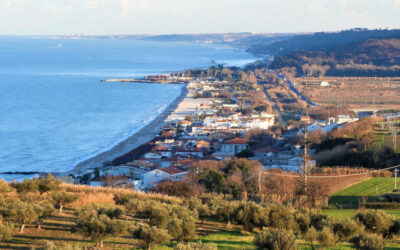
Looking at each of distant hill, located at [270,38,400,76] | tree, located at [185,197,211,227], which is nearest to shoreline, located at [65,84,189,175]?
tree, located at [185,197,211,227]

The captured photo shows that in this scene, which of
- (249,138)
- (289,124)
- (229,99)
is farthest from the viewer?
(229,99)

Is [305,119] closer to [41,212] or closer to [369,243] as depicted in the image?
[41,212]

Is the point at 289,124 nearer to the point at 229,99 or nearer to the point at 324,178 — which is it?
the point at 229,99

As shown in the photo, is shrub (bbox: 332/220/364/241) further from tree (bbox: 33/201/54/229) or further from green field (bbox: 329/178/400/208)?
green field (bbox: 329/178/400/208)

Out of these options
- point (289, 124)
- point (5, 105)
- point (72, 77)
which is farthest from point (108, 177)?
point (72, 77)

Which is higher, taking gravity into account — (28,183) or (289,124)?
(28,183)

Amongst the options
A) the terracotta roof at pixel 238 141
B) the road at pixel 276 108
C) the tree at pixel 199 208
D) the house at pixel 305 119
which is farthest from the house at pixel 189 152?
the tree at pixel 199 208

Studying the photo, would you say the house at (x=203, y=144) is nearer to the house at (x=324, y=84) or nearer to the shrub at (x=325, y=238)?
the shrub at (x=325, y=238)
